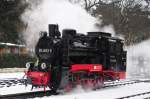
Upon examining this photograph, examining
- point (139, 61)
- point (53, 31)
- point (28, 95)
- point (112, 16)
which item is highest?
point (112, 16)

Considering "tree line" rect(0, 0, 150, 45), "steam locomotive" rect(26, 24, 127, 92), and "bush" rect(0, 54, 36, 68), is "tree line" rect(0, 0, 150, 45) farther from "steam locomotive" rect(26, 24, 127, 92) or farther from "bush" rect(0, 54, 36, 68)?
"steam locomotive" rect(26, 24, 127, 92)

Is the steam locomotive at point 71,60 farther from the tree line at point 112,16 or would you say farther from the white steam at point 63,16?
the tree line at point 112,16

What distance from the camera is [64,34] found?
18109 mm

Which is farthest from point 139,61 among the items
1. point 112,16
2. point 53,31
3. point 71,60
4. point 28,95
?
point 28,95

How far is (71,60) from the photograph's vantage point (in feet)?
62.3

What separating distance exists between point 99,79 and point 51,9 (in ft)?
21.8

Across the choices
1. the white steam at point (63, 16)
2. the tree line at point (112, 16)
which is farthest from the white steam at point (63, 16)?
the tree line at point (112, 16)

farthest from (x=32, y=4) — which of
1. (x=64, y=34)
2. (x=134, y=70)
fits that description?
(x=64, y=34)

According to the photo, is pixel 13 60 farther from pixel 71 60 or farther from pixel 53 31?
pixel 53 31

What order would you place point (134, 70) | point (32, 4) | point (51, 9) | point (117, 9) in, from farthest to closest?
point (117, 9)
point (134, 70)
point (32, 4)
point (51, 9)

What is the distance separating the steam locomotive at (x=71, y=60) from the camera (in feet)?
59.0

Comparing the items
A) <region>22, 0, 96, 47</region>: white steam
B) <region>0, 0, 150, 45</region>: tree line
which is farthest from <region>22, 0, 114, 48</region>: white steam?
<region>0, 0, 150, 45</region>: tree line

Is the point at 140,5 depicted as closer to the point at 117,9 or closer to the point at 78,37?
the point at 117,9

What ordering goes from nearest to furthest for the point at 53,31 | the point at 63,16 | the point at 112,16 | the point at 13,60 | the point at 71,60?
1. the point at 53,31
2. the point at 71,60
3. the point at 63,16
4. the point at 13,60
5. the point at 112,16
